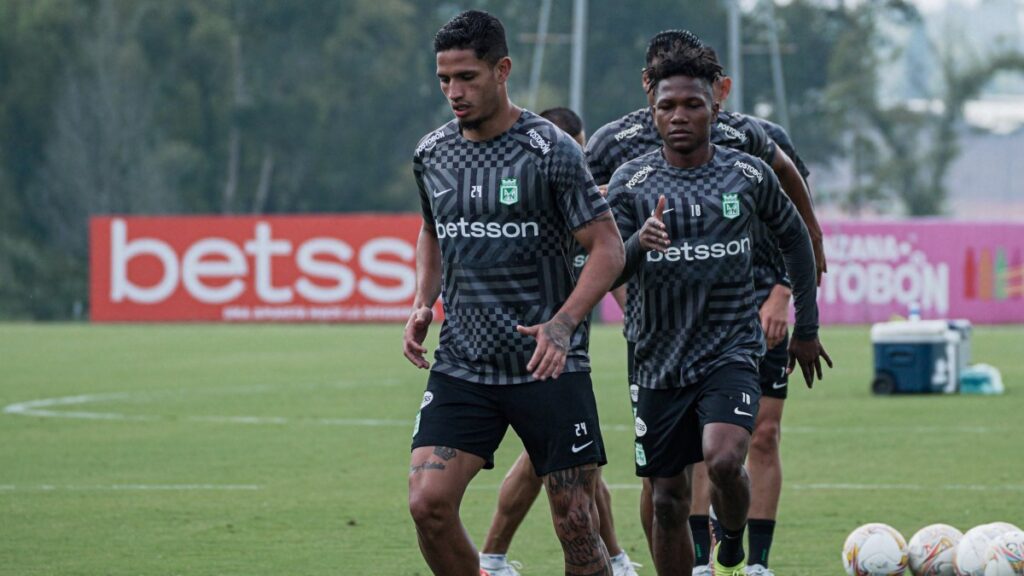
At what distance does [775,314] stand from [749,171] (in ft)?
3.11

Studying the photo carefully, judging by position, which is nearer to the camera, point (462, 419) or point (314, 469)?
point (462, 419)

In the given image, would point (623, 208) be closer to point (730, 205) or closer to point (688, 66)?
point (730, 205)

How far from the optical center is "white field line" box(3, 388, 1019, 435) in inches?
635

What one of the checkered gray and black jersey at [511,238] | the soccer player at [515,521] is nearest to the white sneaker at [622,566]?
the soccer player at [515,521]

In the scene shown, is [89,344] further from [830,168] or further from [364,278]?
[830,168]

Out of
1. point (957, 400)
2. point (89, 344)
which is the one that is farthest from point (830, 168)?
point (957, 400)

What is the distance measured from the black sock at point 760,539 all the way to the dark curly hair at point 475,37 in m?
2.77

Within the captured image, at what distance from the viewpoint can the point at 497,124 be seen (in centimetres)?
683

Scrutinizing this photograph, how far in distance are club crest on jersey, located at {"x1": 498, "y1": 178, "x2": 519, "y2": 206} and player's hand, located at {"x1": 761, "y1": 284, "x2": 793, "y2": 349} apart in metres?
1.91

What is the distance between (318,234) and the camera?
3731 cm

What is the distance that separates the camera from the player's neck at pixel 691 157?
767 cm

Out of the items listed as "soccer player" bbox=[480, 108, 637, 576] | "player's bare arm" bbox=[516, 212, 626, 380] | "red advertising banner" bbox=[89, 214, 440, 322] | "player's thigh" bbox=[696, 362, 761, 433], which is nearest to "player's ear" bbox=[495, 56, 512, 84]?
"player's bare arm" bbox=[516, 212, 626, 380]

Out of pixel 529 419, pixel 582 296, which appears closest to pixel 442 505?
pixel 529 419

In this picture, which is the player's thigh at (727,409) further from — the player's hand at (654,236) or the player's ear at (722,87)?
the player's ear at (722,87)
